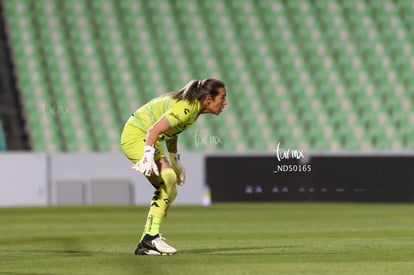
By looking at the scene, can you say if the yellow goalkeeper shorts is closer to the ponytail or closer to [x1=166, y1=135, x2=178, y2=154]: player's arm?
[x1=166, y1=135, x2=178, y2=154]: player's arm

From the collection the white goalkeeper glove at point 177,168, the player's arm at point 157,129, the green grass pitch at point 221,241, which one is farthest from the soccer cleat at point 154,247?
the player's arm at point 157,129

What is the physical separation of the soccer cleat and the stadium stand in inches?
720

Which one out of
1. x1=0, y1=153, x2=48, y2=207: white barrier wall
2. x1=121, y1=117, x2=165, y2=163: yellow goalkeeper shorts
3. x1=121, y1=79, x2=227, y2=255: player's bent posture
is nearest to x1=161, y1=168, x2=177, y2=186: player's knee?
x1=121, y1=79, x2=227, y2=255: player's bent posture

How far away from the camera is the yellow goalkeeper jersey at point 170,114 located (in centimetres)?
920

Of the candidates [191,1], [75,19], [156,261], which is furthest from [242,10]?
[156,261]

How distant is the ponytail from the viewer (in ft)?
30.3

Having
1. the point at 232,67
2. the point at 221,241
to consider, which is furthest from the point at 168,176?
the point at 232,67

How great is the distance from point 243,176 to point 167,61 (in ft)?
24.8

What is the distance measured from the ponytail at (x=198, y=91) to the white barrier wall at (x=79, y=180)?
50.9ft

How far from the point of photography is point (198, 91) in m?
9.28

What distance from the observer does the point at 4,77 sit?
98.3 feet

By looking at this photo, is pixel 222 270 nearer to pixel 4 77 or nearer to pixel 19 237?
pixel 19 237

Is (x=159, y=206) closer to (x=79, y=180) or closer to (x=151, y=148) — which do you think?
(x=151, y=148)

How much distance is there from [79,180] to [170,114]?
16105 mm
